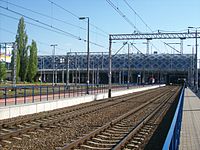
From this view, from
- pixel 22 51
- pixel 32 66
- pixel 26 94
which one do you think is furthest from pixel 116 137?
pixel 32 66

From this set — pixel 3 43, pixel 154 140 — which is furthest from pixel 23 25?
pixel 154 140

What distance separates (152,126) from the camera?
16.5m

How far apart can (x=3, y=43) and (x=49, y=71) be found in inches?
2983

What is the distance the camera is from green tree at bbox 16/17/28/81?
81975 millimetres

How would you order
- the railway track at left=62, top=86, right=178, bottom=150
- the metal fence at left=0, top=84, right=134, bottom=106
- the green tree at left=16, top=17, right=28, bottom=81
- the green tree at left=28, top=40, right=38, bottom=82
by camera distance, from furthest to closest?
1. the green tree at left=28, top=40, right=38, bottom=82
2. the green tree at left=16, top=17, right=28, bottom=81
3. the metal fence at left=0, top=84, right=134, bottom=106
4. the railway track at left=62, top=86, right=178, bottom=150

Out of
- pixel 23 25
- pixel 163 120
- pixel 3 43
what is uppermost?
pixel 23 25

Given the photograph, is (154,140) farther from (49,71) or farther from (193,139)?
(49,71)

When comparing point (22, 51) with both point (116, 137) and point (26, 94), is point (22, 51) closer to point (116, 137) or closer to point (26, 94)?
point (26, 94)

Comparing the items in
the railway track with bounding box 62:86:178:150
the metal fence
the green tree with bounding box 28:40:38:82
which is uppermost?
the green tree with bounding box 28:40:38:82

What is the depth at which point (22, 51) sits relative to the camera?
84062mm

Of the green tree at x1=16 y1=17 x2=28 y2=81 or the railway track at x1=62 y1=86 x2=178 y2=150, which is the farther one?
the green tree at x1=16 y1=17 x2=28 y2=81

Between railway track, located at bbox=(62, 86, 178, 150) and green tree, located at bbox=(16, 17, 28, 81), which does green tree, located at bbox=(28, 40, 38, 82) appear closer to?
green tree, located at bbox=(16, 17, 28, 81)

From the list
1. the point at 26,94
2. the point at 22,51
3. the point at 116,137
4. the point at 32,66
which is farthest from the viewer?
the point at 32,66

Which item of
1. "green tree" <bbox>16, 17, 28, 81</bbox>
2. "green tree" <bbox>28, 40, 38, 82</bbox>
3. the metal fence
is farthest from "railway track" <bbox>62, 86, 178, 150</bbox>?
"green tree" <bbox>28, 40, 38, 82</bbox>
